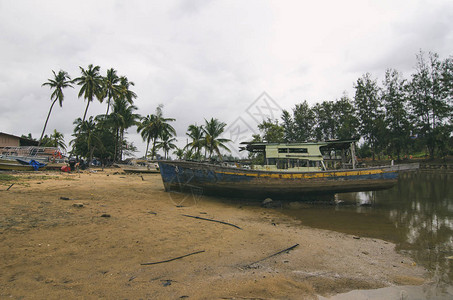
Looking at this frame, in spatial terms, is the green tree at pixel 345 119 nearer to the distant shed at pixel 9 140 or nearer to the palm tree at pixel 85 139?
the palm tree at pixel 85 139

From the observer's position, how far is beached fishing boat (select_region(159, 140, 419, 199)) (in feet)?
33.7

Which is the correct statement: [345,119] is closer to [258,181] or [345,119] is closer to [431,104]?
[431,104]

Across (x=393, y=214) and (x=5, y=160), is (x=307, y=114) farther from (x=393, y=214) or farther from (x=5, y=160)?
(x=5, y=160)

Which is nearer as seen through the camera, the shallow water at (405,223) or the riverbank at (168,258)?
the riverbank at (168,258)

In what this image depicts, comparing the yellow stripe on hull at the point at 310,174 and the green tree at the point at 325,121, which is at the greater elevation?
the green tree at the point at 325,121

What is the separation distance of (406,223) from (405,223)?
1.1 inches

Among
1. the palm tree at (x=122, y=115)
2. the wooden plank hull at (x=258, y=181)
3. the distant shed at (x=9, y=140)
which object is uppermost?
the palm tree at (x=122, y=115)

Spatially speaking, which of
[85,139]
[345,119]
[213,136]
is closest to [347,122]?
[345,119]

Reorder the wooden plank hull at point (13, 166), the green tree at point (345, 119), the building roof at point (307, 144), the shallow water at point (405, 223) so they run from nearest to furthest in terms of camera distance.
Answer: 1. the shallow water at point (405, 223)
2. the building roof at point (307, 144)
3. the wooden plank hull at point (13, 166)
4. the green tree at point (345, 119)

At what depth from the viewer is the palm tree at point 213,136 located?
85.7ft

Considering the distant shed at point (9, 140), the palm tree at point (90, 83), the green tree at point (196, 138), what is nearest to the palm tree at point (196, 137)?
the green tree at point (196, 138)

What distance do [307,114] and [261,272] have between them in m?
48.0

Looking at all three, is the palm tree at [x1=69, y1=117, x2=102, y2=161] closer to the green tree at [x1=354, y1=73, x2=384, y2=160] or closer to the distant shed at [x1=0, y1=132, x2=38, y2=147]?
the distant shed at [x1=0, y1=132, x2=38, y2=147]

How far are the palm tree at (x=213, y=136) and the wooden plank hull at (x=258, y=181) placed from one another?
15.5m
